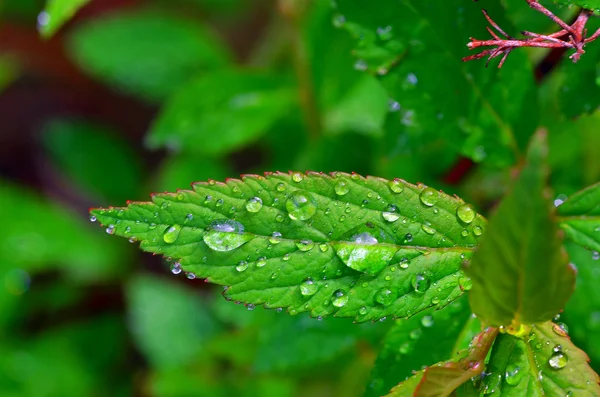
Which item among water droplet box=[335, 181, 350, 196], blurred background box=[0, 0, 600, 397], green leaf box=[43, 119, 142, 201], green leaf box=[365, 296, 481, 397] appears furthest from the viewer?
green leaf box=[43, 119, 142, 201]

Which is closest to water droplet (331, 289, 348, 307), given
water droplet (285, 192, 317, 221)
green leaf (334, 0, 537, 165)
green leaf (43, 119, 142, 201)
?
water droplet (285, 192, 317, 221)

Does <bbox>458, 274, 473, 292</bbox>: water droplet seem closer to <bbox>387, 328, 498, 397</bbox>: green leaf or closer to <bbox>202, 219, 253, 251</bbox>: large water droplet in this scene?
<bbox>387, 328, 498, 397</bbox>: green leaf

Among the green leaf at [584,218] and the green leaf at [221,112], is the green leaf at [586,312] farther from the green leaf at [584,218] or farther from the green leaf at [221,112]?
the green leaf at [221,112]

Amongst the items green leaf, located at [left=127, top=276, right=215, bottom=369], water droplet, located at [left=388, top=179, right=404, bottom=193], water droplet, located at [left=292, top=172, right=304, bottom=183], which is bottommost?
green leaf, located at [left=127, top=276, right=215, bottom=369]

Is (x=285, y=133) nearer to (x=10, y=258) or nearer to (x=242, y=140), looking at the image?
(x=242, y=140)

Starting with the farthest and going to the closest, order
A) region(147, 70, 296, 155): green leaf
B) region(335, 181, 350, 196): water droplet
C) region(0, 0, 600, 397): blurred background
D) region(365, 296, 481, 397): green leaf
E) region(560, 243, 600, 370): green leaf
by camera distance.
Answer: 1. region(147, 70, 296, 155): green leaf
2. region(560, 243, 600, 370): green leaf
3. region(0, 0, 600, 397): blurred background
4. region(365, 296, 481, 397): green leaf
5. region(335, 181, 350, 196): water droplet

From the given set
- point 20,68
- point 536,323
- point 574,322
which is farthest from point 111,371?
point 536,323
